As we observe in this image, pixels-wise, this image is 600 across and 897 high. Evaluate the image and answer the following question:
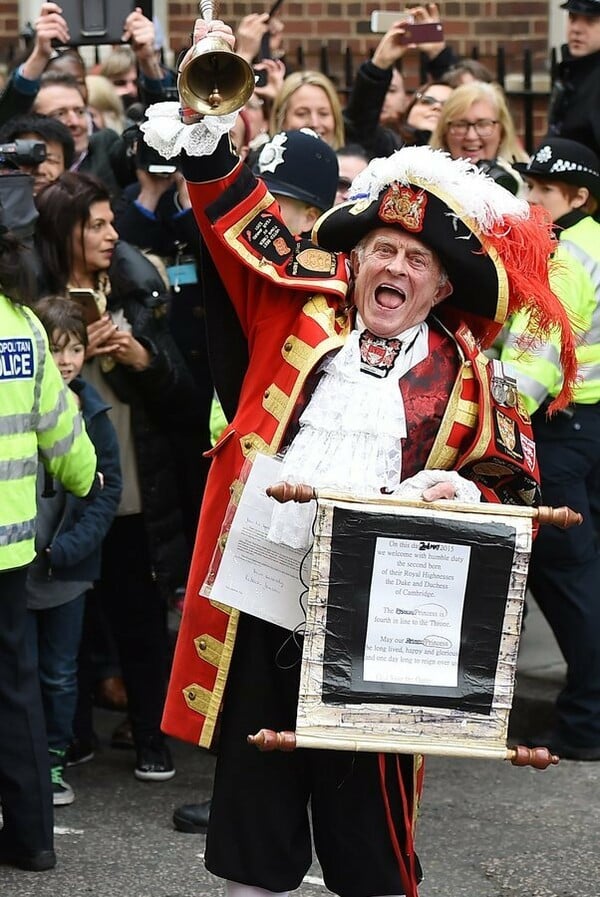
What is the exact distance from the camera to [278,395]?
11.7ft

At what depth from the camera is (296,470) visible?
3.44m

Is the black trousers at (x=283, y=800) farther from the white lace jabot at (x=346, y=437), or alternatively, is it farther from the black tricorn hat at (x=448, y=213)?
the black tricorn hat at (x=448, y=213)

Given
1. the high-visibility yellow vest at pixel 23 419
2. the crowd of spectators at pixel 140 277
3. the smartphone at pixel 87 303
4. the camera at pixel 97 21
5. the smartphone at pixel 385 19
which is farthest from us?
the smartphone at pixel 385 19

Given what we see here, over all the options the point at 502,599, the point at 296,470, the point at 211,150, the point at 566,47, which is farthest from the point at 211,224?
the point at 566,47

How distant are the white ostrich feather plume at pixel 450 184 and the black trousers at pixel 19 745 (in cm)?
168

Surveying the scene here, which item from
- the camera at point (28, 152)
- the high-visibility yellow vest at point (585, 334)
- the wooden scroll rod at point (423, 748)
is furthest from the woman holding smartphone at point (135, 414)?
the wooden scroll rod at point (423, 748)

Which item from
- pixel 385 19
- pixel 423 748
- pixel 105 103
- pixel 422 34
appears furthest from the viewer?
pixel 105 103

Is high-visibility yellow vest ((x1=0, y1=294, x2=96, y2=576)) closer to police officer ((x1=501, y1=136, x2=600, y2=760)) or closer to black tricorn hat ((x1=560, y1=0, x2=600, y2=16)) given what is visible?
police officer ((x1=501, y1=136, x2=600, y2=760))

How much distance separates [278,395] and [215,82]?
2.25ft

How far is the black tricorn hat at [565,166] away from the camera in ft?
18.9

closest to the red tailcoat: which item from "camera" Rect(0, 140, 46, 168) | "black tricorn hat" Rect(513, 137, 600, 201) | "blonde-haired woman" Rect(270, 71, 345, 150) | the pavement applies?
the pavement

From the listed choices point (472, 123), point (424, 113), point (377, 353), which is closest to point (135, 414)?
point (472, 123)

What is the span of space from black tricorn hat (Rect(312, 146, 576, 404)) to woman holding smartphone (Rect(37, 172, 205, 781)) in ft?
6.69

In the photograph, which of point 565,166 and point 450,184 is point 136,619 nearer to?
point 565,166
